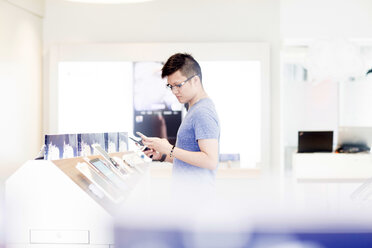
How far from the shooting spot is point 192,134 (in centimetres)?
204

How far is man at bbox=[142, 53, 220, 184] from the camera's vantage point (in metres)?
1.96

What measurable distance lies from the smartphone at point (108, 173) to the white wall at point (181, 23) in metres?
3.28

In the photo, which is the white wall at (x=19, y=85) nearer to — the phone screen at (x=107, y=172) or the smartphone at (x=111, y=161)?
the smartphone at (x=111, y=161)

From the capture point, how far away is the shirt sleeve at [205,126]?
1966 millimetres

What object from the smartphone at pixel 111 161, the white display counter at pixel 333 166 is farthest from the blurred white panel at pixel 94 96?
the smartphone at pixel 111 161

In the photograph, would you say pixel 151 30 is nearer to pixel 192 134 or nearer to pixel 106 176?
pixel 192 134

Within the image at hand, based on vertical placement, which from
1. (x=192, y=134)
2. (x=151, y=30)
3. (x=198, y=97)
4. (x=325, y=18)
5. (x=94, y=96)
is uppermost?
(x=325, y=18)

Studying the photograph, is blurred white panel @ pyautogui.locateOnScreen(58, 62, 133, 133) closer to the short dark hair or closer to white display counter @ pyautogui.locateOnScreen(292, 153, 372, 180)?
white display counter @ pyautogui.locateOnScreen(292, 153, 372, 180)

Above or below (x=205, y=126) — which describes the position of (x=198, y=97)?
above

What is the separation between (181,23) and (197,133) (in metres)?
2.85

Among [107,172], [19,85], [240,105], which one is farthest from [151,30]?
[107,172]

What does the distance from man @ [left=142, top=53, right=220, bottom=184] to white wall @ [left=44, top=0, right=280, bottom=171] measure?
2561 millimetres

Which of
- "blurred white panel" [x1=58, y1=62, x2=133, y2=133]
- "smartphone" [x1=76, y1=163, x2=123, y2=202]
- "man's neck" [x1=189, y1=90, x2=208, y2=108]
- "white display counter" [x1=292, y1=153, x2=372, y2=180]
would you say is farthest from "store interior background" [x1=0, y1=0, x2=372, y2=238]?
"smartphone" [x1=76, y1=163, x2=123, y2=202]

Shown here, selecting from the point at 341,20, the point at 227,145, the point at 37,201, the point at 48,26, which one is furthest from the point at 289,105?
the point at 37,201
